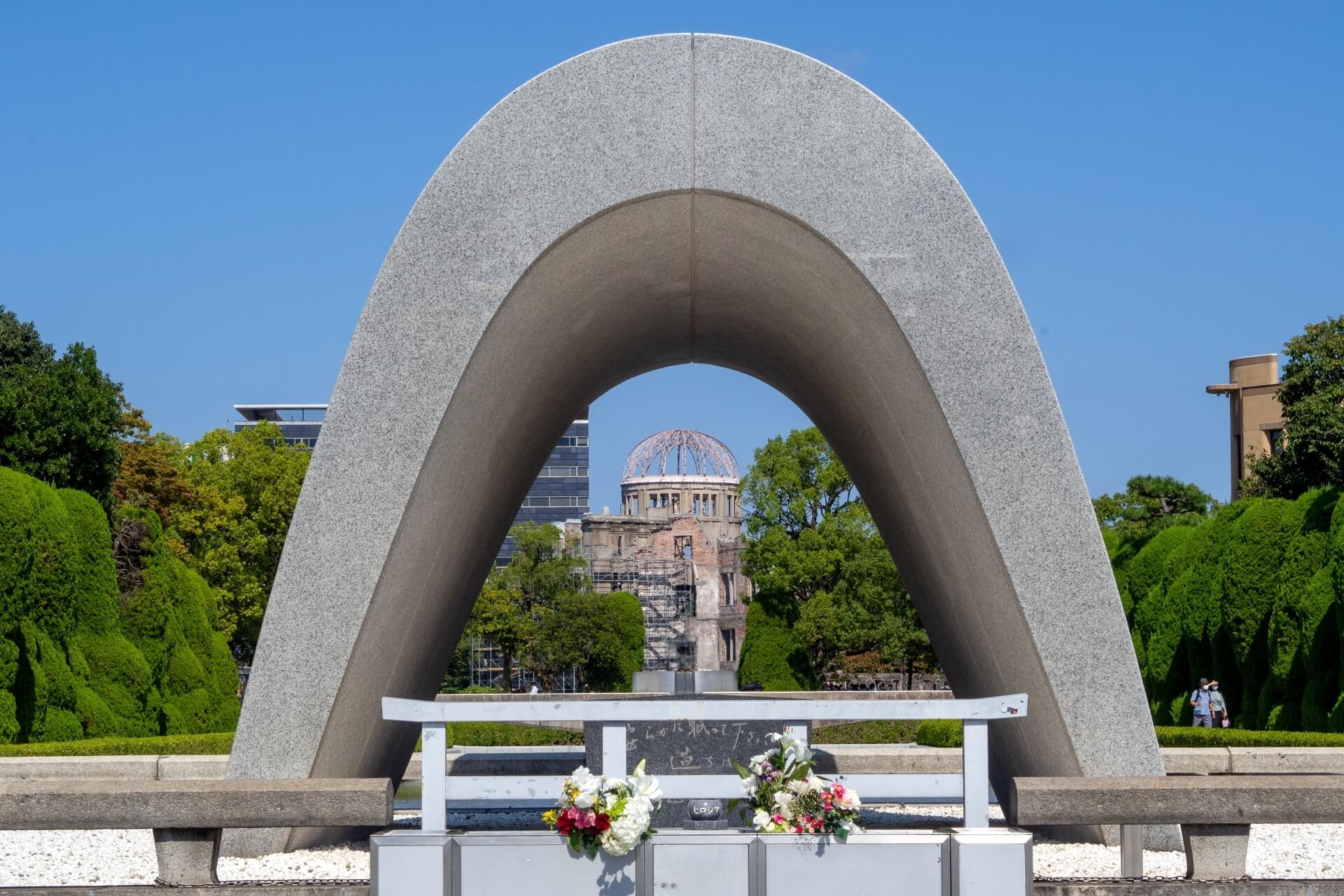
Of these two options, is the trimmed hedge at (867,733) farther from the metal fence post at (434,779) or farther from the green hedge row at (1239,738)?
the metal fence post at (434,779)

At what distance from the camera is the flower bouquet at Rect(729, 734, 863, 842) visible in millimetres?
6262

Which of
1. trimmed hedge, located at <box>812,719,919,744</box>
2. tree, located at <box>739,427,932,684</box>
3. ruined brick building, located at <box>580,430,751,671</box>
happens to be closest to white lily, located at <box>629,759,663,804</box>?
trimmed hedge, located at <box>812,719,919,744</box>

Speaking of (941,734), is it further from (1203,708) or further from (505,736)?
(505,736)

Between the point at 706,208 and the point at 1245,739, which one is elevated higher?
the point at 706,208

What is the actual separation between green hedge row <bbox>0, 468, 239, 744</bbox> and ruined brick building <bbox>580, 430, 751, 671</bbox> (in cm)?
4052

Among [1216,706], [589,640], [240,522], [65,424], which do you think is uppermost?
[65,424]

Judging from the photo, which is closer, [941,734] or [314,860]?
[314,860]

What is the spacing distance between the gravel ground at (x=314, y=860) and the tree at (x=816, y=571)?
2949cm

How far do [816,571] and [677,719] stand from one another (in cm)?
3505

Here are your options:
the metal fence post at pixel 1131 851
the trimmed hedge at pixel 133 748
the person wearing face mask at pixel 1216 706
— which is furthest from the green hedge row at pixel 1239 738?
the trimmed hedge at pixel 133 748

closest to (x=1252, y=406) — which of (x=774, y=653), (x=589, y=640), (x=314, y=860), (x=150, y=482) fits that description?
(x=774, y=653)

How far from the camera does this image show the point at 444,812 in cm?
653

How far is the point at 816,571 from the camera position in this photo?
4106cm

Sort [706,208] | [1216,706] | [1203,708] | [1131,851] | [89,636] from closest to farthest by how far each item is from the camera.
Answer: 1. [1131,851]
2. [706,208]
3. [1203,708]
4. [1216,706]
5. [89,636]
